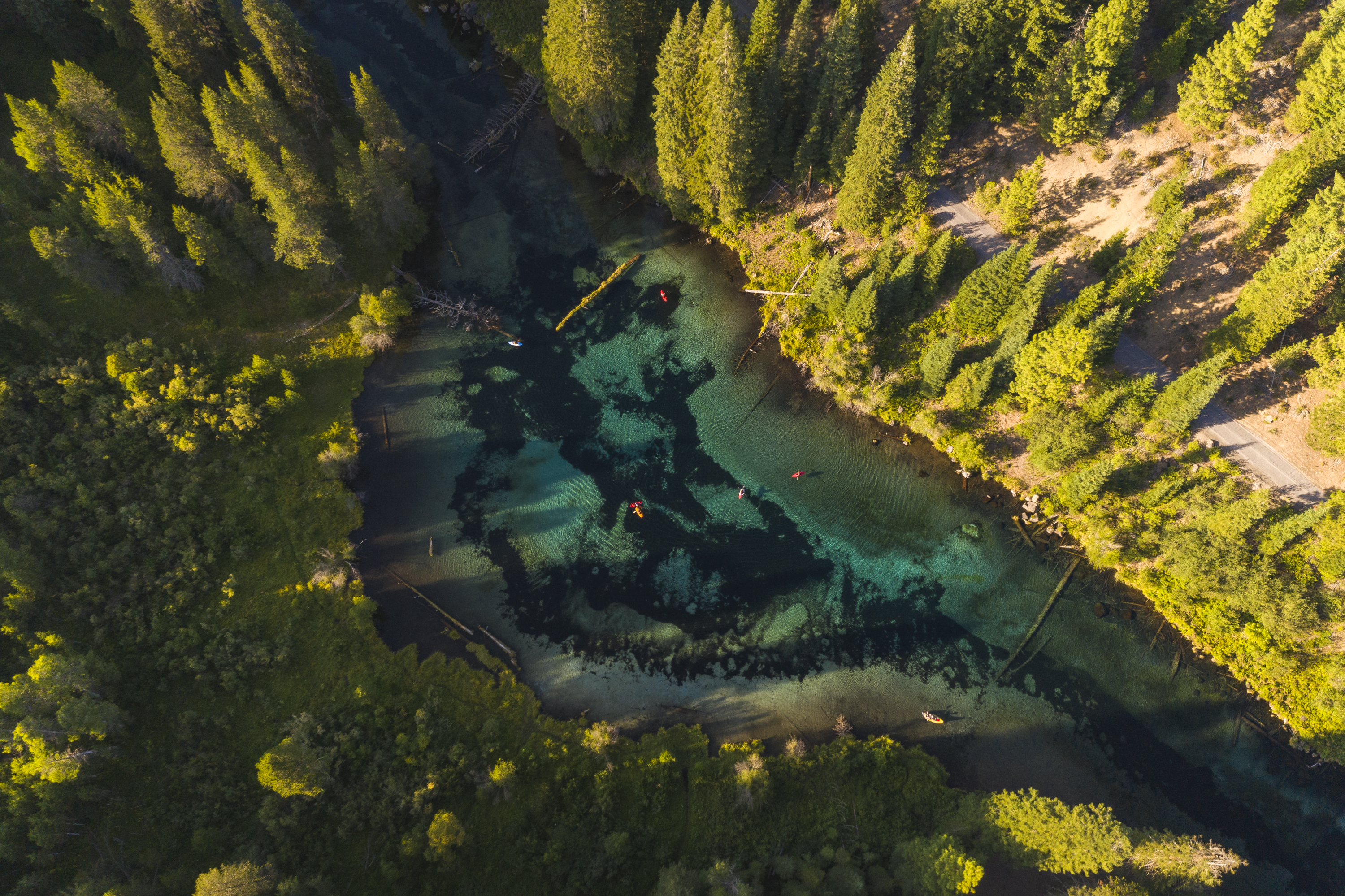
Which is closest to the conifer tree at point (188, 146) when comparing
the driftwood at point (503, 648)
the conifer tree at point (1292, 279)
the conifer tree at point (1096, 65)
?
the driftwood at point (503, 648)

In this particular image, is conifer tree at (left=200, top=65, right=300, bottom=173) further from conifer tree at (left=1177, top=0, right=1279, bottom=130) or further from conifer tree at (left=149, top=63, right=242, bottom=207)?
conifer tree at (left=1177, top=0, right=1279, bottom=130)

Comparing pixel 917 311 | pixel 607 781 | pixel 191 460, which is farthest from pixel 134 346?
pixel 917 311

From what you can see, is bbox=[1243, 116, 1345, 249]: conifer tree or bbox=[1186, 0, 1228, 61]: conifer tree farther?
bbox=[1186, 0, 1228, 61]: conifer tree

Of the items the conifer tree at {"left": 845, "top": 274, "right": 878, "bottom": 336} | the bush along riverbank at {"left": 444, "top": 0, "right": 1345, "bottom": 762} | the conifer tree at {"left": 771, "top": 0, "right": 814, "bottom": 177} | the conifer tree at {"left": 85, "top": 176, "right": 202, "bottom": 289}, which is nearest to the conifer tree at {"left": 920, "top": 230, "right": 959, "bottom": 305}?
the bush along riverbank at {"left": 444, "top": 0, "right": 1345, "bottom": 762}

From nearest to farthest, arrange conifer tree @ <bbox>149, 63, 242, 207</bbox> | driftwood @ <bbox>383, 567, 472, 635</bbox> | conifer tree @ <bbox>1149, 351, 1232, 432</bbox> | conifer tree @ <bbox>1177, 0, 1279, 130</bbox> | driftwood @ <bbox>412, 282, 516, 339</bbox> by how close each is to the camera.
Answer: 1. conifer tree @ <bbox>1149, 351, 1232, 432</bbox>
2. conifer tree @ <bbox>1177, 0, 1279, 130</bbox>
3. conifer tree @ <bbox>149, 63, 242, 207</bbox>
4. driftwood @ <bbox>383, 567, 472, 635</bbox>
5. driftwood @ <bbox>412, 282, 516, 339</bbox>

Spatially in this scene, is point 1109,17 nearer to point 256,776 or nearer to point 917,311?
point 917,311
